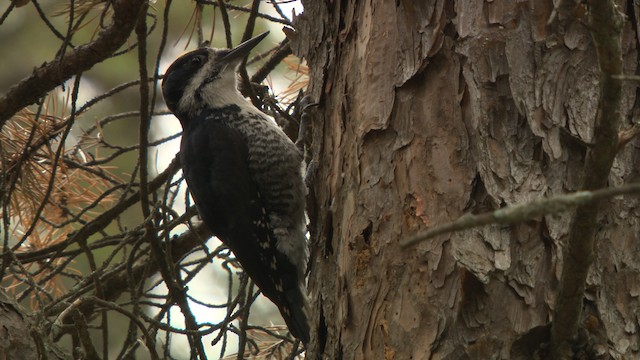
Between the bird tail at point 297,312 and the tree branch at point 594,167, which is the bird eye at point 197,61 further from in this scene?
the tree branch at point 594,167

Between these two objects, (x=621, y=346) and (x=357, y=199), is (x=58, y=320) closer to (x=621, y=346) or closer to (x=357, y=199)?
(x=357, y=199)

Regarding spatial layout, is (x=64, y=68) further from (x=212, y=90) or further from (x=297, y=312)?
(x=297, y=312)

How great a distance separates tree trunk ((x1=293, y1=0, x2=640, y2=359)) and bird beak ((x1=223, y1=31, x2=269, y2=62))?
1.21 meters

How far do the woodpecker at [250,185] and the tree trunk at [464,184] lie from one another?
3.15 feet

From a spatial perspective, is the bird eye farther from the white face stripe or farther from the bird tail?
the bird tail

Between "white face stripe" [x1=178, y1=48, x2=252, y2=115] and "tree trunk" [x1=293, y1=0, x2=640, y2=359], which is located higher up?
"white face stripe" [x1=178, y1=48, x2=252, y2=115]

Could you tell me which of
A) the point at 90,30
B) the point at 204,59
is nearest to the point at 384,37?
the point at 204,59

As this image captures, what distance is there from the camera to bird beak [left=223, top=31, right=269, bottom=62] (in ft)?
12.4

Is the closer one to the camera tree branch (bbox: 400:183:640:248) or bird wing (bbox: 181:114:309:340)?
tree branch (bbox: 400:183:640:248)

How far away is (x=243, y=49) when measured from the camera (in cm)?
387

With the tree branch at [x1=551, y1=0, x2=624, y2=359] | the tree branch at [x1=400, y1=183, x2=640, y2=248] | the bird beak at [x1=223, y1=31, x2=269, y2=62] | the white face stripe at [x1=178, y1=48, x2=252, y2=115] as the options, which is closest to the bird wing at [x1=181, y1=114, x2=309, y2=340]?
the white face stripe at [x1=178, y1=48, x2=252, y2=115]

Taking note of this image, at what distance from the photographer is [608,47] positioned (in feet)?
4.69

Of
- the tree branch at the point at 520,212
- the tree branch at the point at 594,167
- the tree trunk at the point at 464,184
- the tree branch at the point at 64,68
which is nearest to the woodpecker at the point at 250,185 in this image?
the tree branch at the point at 64,68

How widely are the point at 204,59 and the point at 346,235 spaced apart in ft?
6.98
